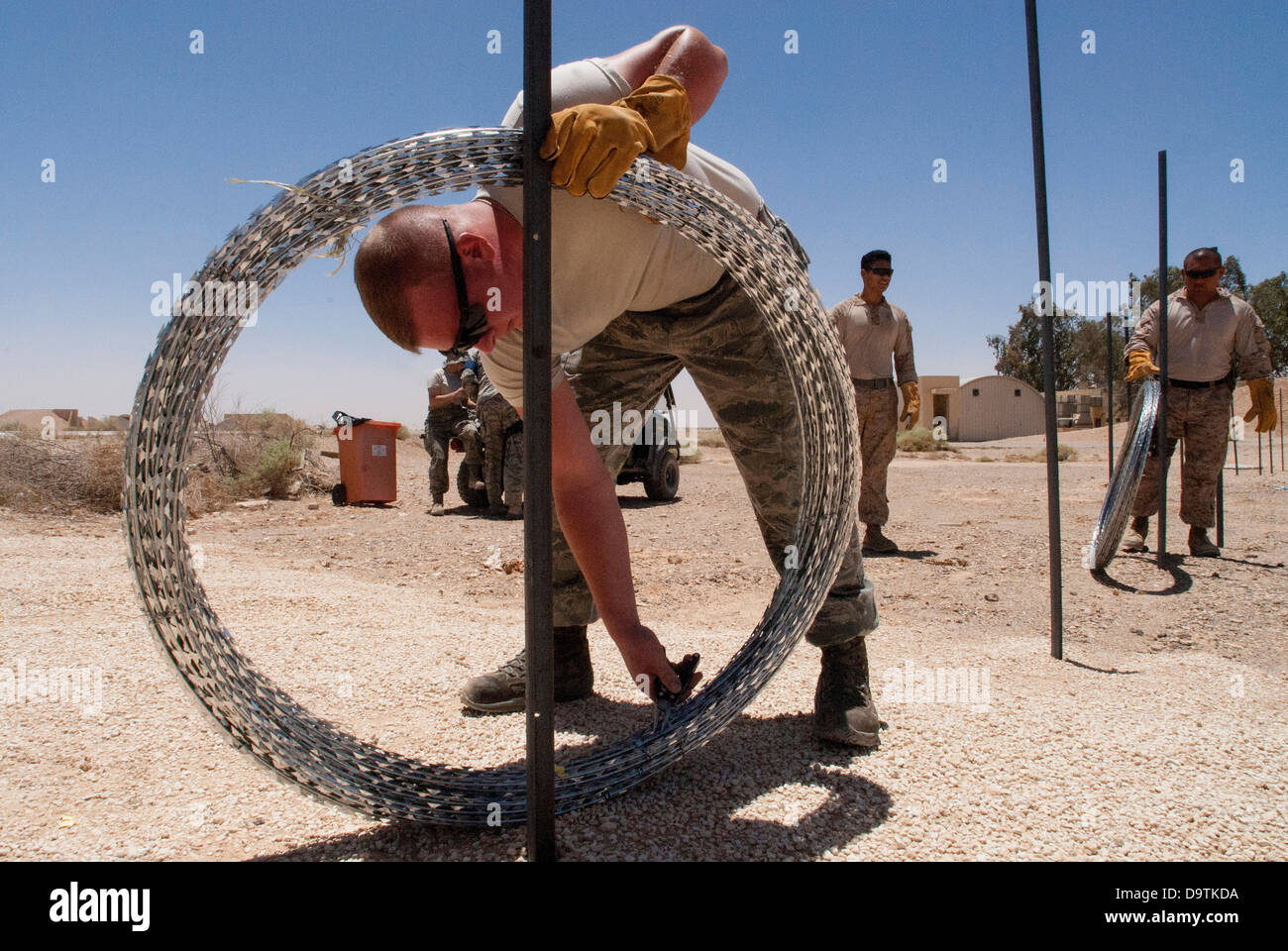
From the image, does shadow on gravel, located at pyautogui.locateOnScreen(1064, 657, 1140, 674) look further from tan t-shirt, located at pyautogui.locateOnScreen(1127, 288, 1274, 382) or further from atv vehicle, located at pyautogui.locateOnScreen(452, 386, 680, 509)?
atv vehicle, located at pyautogui.locateOnScreen(452, 386, 680, 509)

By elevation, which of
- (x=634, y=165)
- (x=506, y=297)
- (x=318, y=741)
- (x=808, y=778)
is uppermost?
(x=634, y=165)

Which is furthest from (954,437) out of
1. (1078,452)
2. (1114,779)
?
(1114,779)

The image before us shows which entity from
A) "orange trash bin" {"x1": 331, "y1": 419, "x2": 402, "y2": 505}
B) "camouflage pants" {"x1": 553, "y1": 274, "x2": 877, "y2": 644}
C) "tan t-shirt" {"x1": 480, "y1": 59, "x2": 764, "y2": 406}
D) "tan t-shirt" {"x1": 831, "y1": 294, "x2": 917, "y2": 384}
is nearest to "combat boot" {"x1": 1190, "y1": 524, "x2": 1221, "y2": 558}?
"tan t-shirt" {"x1": 831, "y1": 294, "x2": 917, "y2": 384}

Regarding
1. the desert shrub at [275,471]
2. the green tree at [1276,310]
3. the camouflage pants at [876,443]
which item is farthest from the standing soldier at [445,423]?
the green tree at [1276,310]

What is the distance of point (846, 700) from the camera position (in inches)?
100

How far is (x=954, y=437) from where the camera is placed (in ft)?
121

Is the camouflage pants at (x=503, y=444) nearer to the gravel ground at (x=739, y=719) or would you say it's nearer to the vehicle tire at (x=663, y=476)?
the gravel ground at (x=739, y=719)

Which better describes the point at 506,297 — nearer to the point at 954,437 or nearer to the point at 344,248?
the point at 344,248

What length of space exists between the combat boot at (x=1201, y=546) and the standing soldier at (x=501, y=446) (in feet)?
18.4

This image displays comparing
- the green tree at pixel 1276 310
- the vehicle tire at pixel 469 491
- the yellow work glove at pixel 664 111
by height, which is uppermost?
the green tree at pixel 1276 310

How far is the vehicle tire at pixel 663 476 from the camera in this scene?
10406 millimetres

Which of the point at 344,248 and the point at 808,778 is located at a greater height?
the point at 344,248

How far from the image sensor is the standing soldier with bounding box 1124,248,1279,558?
5.98m

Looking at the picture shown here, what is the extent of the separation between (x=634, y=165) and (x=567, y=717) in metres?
1.79
